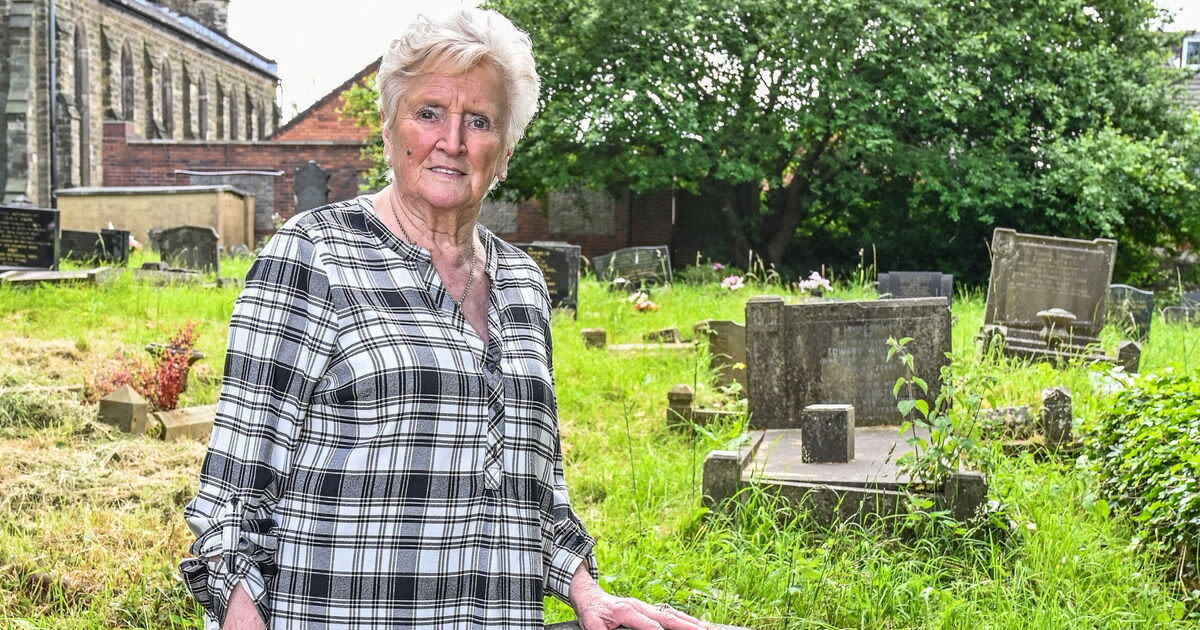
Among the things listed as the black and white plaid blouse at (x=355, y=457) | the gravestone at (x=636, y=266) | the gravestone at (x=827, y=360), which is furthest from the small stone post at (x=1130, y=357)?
the gravestone at (x=636, y=266)

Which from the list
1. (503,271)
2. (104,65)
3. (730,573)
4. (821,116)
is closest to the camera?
(503,271)

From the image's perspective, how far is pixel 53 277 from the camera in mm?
12172

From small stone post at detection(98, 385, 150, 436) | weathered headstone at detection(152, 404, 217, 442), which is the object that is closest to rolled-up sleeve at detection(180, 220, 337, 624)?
weathered headstone at detection(152, 404, 217, 442)

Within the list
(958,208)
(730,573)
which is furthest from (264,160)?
(730,573)

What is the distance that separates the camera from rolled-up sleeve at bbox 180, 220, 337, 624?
2020 millimetres

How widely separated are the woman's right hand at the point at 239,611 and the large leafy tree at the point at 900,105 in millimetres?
18052

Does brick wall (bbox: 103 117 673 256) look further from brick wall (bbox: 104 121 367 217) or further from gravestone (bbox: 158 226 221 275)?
gravestone (bbox: 158 226 221 275)

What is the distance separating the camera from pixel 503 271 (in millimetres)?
2457

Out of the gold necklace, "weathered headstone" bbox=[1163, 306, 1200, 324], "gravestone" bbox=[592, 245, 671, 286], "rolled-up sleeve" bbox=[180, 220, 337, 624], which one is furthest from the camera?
"gravestone" bbox=[592, 245, 671, 286]

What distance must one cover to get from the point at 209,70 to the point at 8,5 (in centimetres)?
1333

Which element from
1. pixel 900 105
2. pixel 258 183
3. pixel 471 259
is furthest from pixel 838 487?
pixel 258 183

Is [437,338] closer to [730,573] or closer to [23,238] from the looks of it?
[730,573]

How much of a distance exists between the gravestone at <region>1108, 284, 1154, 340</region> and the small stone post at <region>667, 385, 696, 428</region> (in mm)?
6170

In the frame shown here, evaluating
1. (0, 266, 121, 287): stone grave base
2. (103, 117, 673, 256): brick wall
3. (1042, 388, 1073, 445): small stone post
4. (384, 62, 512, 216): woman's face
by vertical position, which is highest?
(103, 117, 673, 256): brick wall
